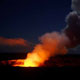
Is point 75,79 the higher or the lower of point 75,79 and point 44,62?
the lower

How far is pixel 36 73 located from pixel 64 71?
2.40 meters

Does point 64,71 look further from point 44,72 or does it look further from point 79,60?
point 79,60

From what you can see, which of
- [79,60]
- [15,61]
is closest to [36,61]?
[15,61]

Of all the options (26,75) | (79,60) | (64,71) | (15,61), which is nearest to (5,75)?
(26,75)

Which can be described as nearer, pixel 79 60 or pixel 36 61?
pixel 36 61

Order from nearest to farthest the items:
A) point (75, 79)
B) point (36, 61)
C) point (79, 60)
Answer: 1. point (75, 79)
2. point (36, 61)
3. point (79, 60)

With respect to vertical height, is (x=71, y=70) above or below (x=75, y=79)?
above

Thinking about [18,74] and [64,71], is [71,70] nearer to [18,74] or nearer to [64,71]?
[64,71]

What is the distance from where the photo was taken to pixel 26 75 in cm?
1218

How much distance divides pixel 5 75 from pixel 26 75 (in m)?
1.79

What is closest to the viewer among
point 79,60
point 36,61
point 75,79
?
point 75,79

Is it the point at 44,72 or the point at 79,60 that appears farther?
the point at 79,60

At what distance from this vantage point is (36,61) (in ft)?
64.4

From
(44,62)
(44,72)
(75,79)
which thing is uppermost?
(44,62)
